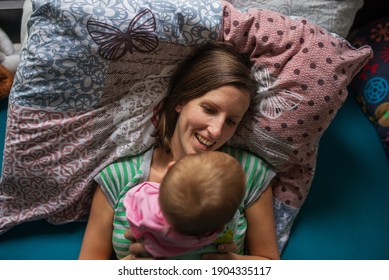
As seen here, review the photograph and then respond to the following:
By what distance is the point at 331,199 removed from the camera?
51.8 inches

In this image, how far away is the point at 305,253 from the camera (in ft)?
4.05

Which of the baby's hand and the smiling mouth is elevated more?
the smiling mouth

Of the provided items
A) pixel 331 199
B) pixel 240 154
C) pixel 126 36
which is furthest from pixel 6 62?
pixel 331 199

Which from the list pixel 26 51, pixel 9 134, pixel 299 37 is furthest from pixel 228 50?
pixel 9 134

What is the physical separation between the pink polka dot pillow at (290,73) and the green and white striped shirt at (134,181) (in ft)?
0.22

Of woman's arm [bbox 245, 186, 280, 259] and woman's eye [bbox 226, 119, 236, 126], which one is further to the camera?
woman's arm [bbox 245, 186, 280, 259]

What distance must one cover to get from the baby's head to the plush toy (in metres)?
0.83

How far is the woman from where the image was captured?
3.21ft

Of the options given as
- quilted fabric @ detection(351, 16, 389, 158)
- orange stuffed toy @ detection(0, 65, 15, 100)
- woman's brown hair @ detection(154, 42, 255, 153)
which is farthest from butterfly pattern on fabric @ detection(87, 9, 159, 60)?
quilted fabric @ detection(351, 16, 389, 158)

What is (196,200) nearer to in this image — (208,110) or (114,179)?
(208,110)

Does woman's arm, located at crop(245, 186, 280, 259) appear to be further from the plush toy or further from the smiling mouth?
the plush toy

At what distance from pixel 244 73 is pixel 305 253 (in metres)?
0.61
